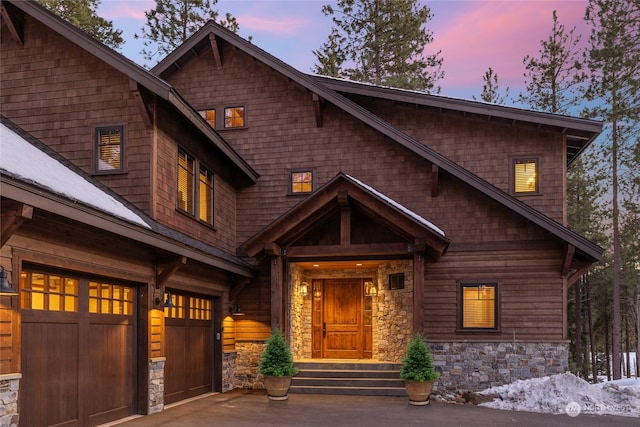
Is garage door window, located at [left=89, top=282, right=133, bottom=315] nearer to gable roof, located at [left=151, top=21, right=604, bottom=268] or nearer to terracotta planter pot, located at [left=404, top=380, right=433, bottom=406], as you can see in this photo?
terracotta planter pot, located at [left=404, top=380, right=433, bottom=406]

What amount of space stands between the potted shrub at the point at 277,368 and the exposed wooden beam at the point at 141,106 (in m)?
4.94

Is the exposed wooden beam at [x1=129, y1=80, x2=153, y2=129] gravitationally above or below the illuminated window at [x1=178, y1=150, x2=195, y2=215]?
above

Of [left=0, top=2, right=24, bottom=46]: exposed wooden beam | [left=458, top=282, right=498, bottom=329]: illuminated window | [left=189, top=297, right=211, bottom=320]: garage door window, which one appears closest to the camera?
[left=0, top=2, right=24, bottom=46]: exposed wooden beam

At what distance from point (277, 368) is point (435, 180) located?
18.8ft

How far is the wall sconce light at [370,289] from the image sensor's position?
15672mm

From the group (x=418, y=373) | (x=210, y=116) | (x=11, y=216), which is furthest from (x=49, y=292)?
(x=210, y=116)

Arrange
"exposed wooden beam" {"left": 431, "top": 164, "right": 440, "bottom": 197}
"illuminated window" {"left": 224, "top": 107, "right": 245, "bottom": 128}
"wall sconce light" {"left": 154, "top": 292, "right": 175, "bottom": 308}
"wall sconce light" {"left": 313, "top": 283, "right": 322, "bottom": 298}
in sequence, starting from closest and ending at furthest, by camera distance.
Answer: "wall sconce light" {"left": 154, "top": 292, "right": 175, "bottom": 308} → "exposed wooden beam" {"left": 431, "top": 164, "right": 440, "bottom": 197} → "illuminated window" {"left": 224, "top": 107, "right": 245, "bottom": 128} → "wall sconce light" {"left": 313, "top": 283, "right": 322, "bottom": 298}

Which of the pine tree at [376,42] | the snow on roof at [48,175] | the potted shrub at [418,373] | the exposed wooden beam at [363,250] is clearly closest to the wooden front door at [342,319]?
the exposed wooden beam at [363,250]

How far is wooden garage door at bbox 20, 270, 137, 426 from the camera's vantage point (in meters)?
7.54

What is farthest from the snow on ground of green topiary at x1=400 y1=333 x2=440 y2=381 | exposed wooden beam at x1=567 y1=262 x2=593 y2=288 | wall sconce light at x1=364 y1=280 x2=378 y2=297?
wall sconce light at x1=364 y1=280 x2=378 y2=297

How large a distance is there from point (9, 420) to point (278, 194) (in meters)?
9.29

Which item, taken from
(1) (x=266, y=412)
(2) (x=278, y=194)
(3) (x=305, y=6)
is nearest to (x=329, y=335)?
(2) (x=278, y=194)

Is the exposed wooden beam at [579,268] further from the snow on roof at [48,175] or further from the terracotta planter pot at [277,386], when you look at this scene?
the snow on roof at [48,175]

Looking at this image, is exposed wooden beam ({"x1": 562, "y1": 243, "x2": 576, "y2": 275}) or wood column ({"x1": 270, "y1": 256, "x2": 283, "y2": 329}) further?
wood column ({"x1": 270, "y1": 256, "x2": 283, "y2": 329})
